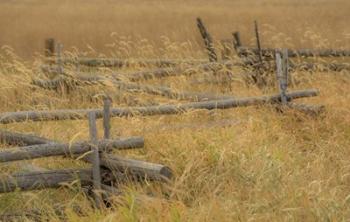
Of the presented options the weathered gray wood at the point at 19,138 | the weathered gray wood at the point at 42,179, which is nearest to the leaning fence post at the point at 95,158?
the weathered gray wood at the point at 42,179

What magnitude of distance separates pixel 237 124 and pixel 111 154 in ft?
5.56

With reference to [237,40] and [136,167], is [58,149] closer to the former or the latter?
[136,167]

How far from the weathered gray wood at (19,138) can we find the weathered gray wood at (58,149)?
2.10ft

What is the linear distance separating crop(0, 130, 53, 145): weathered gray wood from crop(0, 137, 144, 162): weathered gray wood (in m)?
0.64

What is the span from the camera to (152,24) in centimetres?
1772

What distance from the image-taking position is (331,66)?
32.0 feet

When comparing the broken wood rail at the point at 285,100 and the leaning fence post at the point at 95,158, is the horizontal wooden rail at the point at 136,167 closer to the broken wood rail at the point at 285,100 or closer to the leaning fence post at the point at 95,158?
the leaning fence post at the point at 95,158

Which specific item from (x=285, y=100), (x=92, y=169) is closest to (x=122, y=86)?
(x=285, y=100)

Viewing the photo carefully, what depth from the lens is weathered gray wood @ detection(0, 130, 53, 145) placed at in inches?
212

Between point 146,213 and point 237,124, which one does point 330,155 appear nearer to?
point 237,124

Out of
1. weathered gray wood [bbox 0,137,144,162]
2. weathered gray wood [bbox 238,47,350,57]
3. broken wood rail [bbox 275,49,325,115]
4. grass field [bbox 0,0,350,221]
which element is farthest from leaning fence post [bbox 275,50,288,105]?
weathered gray wood [bbox 0,137,144,162]

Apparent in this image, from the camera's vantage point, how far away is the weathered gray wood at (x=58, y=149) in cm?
452

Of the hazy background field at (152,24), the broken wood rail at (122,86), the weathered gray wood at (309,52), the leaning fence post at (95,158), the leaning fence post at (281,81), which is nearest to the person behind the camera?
the leaning fence post at (95,158)

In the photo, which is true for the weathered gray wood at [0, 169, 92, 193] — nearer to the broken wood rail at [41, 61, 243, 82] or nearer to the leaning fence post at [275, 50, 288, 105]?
the leaning fence post at [275, 50, 288, 105]
